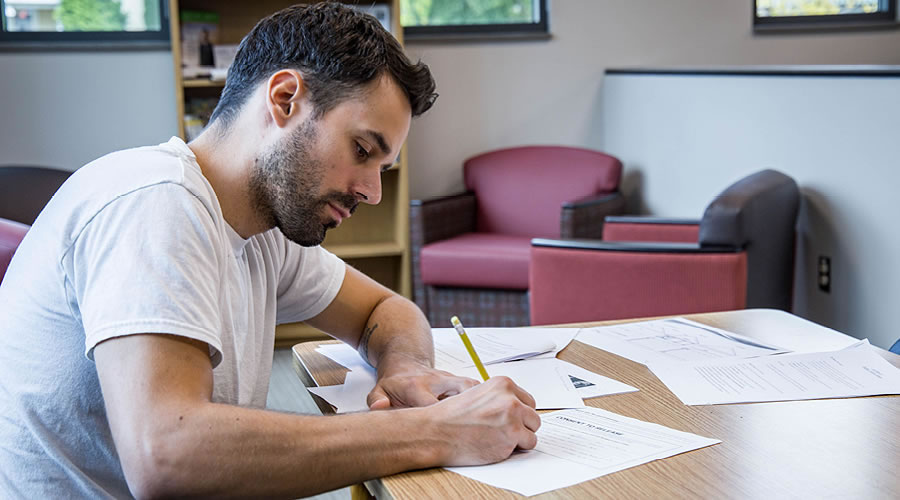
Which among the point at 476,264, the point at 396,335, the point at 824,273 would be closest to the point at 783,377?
the point at 396,335

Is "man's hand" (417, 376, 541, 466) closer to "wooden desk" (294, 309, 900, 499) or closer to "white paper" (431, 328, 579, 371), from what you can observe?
"wooden desk" (294, 309, 900, 499)

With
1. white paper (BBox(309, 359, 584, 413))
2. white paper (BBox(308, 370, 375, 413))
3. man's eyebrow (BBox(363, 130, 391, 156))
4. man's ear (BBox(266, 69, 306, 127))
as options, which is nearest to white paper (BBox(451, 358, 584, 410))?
white paper (BBox(309, 359, 584, 413))

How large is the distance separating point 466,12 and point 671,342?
3583mm

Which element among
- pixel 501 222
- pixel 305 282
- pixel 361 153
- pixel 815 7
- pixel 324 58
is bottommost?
pixel 501 222

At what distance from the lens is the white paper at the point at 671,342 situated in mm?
1562

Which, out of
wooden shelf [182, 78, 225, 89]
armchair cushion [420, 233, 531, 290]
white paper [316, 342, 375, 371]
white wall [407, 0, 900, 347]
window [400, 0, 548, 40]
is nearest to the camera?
white paper [316, 342, 375, 371]

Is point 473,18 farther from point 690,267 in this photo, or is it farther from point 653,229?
point 690,267

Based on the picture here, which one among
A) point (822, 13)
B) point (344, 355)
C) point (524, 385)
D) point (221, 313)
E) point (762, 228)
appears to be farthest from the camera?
point (822, 13)

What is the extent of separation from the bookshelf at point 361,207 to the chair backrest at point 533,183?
46 centimetres

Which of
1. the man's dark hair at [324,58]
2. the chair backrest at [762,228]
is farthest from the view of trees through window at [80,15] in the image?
the man's dark hair at [324,58]

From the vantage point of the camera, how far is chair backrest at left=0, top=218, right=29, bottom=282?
1.48 metres

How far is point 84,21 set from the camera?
4410mm

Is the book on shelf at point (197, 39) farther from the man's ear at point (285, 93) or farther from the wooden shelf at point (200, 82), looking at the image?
the man's ear at point (285, 93)

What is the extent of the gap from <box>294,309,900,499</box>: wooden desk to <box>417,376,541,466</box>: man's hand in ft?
0.13
